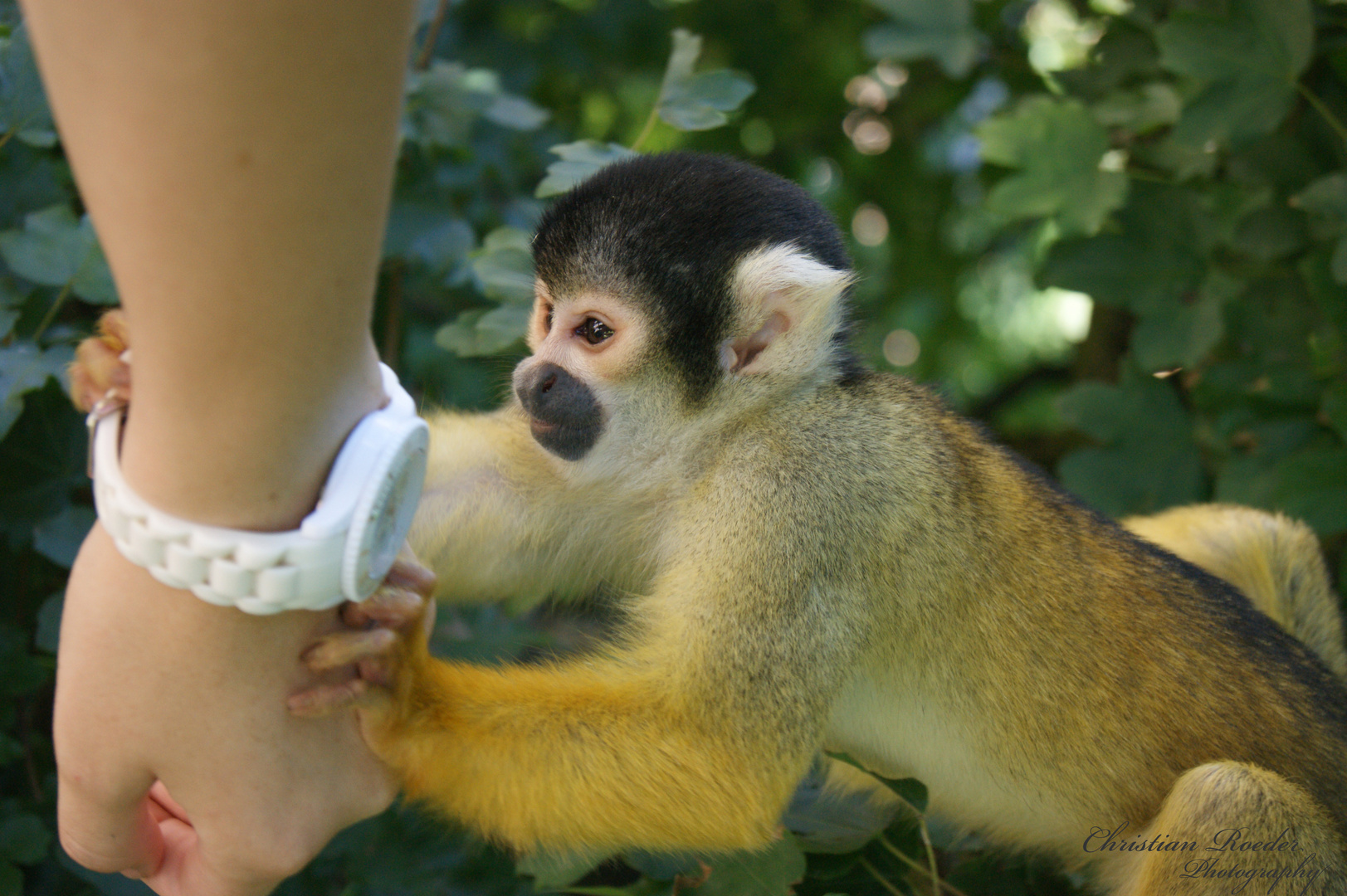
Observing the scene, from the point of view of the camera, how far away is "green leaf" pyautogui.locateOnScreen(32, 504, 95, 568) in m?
1.72

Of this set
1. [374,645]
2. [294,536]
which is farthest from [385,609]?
[294,536]

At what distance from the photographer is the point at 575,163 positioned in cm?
201

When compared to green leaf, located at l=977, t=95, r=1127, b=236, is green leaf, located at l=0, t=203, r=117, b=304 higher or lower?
lower

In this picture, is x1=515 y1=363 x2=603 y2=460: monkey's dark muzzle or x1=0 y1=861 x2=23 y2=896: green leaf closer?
x1=0 y1=861 x2=23 y2=896: green leaf

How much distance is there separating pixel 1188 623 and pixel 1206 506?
0.75 metres

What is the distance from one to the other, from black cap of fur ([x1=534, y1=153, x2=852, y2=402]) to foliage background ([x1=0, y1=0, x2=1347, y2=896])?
0.61 feet

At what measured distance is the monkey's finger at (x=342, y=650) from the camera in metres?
1.18

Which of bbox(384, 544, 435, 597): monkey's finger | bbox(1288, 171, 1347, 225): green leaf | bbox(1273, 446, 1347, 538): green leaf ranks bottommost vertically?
bbox(1273, 446, 1347, 538): green leaf

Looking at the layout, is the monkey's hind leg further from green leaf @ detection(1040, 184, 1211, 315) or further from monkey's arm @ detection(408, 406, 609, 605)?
green leaf @ detection(1040, 184, 1211, 315)

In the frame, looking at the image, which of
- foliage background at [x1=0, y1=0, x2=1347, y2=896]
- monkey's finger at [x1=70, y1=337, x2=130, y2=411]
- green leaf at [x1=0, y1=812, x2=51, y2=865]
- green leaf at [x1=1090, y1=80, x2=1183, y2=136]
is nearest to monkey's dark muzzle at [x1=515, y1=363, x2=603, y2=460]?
foliage background at [x1=0, y1=0, x2=1347, y2=896]

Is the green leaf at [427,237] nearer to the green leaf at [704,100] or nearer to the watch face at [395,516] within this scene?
the green leaf at [704,100]

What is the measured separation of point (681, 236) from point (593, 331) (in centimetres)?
24

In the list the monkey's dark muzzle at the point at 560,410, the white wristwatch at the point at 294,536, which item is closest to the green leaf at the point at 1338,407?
the monkey's dark muzzle at the point at 560,410

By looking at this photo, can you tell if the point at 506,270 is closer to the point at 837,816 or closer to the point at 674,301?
the point at 674,301
